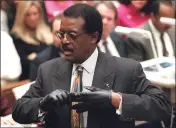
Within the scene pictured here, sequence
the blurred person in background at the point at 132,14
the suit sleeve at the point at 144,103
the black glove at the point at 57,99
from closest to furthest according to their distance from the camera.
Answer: the black glove at the point at 57,99, the suit sleeve at the point at 144,103, the blurred person in background at the point at 132,14

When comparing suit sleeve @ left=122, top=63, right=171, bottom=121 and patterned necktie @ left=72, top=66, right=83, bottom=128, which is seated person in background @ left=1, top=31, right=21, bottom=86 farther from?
suit sleeve @ left=122, top=63, right=171, bottom=121

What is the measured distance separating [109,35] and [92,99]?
1.71 metres

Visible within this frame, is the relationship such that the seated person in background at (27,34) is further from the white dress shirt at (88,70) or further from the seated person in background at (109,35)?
the white dress shirt at (88,70)

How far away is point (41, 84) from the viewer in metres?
1.80

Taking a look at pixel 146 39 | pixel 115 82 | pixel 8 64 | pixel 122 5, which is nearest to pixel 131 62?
pixel 115 82

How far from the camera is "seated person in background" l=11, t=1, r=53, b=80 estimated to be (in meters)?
3.44

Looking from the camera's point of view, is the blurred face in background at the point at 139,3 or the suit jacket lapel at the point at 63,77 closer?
the suit jacket lapel at the point at 63,77

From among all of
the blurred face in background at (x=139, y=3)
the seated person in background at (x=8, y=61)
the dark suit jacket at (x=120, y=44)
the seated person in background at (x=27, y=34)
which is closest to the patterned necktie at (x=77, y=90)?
the dark suit jacket at (x=120, y=44)

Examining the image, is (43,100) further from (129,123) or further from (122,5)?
(122,5)

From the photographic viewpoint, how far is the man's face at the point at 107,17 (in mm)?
3174

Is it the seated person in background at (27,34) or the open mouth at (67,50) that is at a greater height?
the open mouth at (67,50)

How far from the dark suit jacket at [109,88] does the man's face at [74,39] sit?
0.12 m

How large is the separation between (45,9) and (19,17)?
332 mm

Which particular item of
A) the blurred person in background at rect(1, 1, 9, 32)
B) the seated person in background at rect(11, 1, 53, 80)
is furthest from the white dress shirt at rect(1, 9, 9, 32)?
the seated person in background at rect(11, 1, 53, 80)
